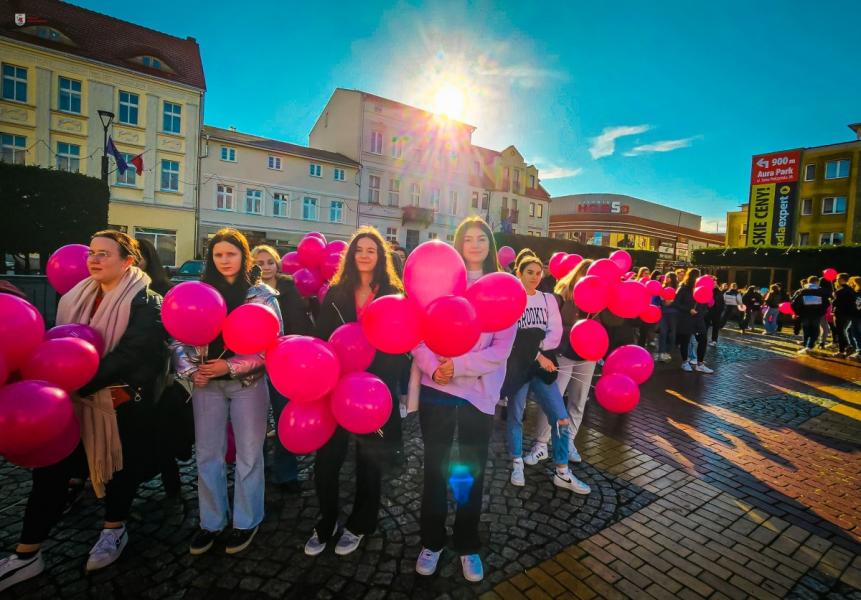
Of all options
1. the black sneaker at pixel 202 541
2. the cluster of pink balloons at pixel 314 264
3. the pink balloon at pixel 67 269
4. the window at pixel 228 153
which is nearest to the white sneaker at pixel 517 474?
the black sneaker at pixel 202 541

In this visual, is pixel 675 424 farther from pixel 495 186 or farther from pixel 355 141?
pixel 495 186

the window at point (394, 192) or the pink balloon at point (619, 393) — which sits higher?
the window at point (394, 192)

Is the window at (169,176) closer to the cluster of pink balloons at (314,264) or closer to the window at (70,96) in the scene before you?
the window at (70,96)

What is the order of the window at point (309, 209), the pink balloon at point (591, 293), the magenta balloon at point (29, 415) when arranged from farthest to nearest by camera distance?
1. the window at point (309, 209)
2. the pink balloon at point (591, 293)
3. the magenta balloon at point (29, 415)

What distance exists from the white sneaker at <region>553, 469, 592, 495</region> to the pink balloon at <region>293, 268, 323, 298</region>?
3225mm

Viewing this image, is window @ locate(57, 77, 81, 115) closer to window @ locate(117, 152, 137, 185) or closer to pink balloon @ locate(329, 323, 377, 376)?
window @ locate(117, 152, 137, 185)

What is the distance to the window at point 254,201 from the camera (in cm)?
2559

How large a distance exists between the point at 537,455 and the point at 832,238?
43362 mm

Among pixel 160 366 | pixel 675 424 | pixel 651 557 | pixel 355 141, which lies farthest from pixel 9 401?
pixel 355 141

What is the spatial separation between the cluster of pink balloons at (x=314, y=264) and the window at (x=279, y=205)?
23.5 m

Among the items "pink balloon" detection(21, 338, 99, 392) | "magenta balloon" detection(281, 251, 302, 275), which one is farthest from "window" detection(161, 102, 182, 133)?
"pink balloon" detection(21, 338, 99, 392)

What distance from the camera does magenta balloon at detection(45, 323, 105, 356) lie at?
2369 millimetres

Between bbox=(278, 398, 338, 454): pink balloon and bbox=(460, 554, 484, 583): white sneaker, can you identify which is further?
bbox=(460, 554, 484, 583): white sneaker

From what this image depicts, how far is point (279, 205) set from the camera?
26922mm
